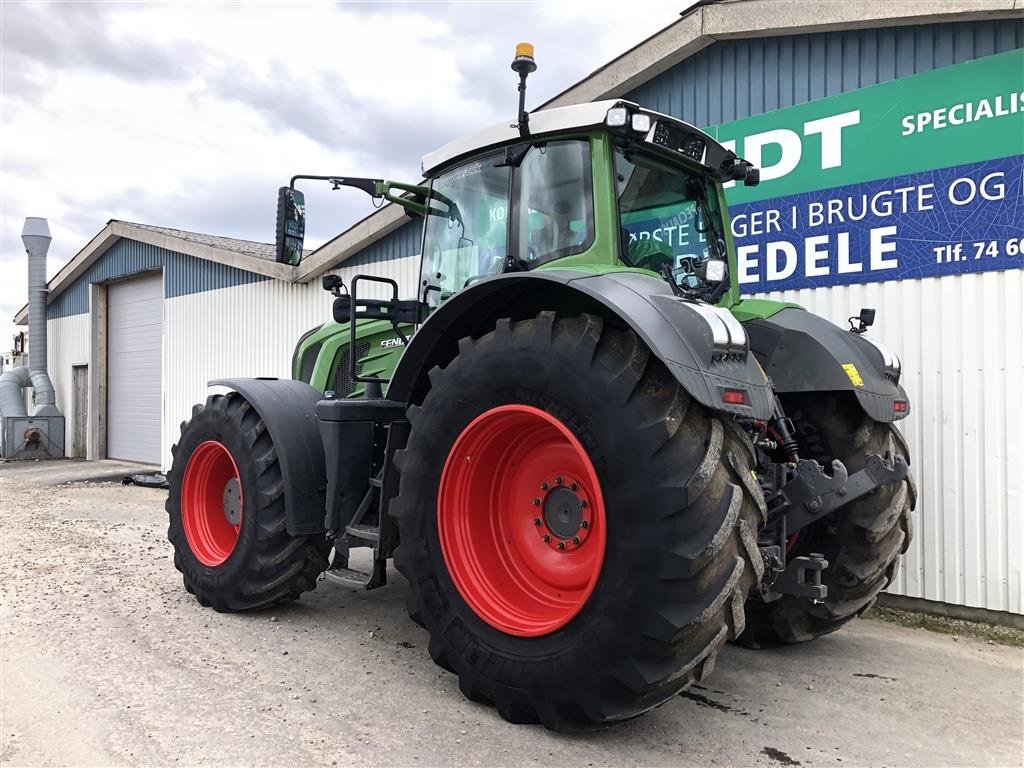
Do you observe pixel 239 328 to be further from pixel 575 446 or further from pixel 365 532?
pixel 575 446

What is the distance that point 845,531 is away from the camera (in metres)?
4.02

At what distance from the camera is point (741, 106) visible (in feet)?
21.0

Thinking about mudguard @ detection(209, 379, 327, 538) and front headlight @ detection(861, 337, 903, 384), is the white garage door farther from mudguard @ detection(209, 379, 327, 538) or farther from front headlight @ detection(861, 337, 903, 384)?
front headlight @ detection(861, 337, 903, 384)

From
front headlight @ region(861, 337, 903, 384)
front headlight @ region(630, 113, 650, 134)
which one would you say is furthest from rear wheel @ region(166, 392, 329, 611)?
front headlight @ region(861, 337, 903, 384)

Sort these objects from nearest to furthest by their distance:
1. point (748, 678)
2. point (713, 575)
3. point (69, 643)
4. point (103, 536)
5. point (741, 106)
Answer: point (713, 575)
point (748, 678)
point (69, 643)
point (741, 106)
point (103, 536)

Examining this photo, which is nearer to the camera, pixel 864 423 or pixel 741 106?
pixel 864 423

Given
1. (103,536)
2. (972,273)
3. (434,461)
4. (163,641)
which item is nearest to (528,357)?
(434,461)

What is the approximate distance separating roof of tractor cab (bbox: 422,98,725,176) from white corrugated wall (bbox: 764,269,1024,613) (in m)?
2.26

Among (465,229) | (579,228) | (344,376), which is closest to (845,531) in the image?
(579,228)

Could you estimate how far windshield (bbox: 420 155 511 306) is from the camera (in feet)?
13.5

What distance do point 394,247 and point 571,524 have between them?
7247 mm

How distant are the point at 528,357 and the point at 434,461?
71cm

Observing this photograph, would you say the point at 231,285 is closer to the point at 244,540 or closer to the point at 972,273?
the point at 244,540

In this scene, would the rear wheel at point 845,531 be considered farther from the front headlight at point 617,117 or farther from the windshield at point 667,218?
the front headlight at point 617,117
